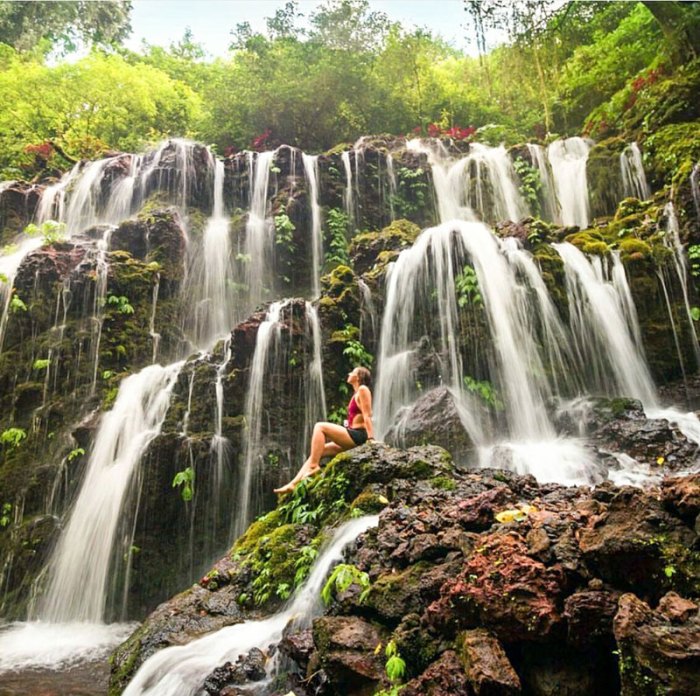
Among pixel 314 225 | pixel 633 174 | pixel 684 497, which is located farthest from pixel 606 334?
pixel 314 225

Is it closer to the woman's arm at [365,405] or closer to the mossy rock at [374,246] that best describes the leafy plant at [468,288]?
the mossy rock at [374,246]

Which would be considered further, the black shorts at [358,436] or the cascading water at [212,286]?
the cascading water at [212,286]

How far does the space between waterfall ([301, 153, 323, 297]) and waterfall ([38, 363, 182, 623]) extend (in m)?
5.84

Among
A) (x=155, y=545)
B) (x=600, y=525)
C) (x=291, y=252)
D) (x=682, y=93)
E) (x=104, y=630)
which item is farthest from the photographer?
(x=291, y=252)

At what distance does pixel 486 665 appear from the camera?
2.29 m

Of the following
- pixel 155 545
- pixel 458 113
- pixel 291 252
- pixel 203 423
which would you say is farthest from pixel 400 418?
pixel 458 113

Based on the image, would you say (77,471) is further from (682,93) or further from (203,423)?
(682,93)

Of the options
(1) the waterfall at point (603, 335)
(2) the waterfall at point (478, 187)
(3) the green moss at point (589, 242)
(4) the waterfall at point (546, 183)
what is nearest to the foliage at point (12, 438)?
(1) the waterfall at point (603, 335)

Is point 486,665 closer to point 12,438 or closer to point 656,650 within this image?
point 656,650

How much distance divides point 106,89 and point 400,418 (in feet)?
67.7

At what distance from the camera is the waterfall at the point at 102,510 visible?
6.67 meters

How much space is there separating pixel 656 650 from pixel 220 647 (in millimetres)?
2976

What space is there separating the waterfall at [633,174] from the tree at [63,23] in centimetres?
2730

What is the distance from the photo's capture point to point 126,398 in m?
8.44
